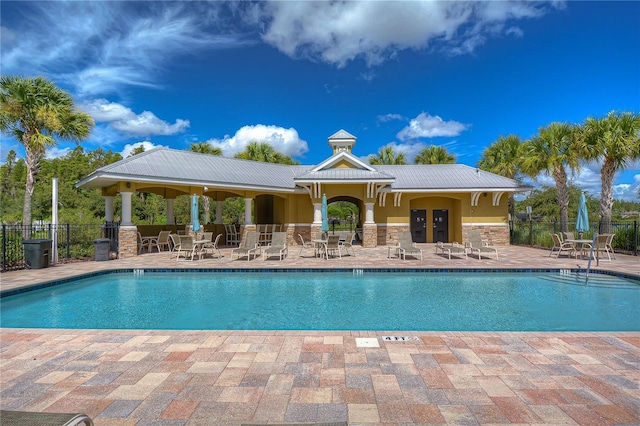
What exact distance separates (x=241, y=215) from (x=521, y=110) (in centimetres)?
2449

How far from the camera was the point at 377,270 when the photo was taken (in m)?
10.6

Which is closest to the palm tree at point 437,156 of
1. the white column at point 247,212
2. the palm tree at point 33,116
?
the white column at point 247,212

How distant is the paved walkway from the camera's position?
291 cm

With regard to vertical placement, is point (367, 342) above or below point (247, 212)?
below

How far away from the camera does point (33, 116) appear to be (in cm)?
1470

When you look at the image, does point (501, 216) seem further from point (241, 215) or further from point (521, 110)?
point (241, 215)

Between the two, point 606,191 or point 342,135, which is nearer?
point 606,191

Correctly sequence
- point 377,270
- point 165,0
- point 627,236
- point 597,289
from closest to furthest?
point 597,289 → point 377,270 → point 165,0 → point 627,236

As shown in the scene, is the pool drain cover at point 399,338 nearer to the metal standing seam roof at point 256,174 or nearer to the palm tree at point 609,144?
the metal standing seam roof at point 256,174

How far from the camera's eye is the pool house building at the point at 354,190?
17.2 meters

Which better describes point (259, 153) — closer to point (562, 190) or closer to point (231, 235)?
point (231, 235)

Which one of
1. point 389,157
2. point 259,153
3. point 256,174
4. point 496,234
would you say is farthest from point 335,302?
point 389,157

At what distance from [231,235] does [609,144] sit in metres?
19.1

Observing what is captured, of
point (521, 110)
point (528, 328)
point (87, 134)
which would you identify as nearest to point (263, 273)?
point (528, 328)
